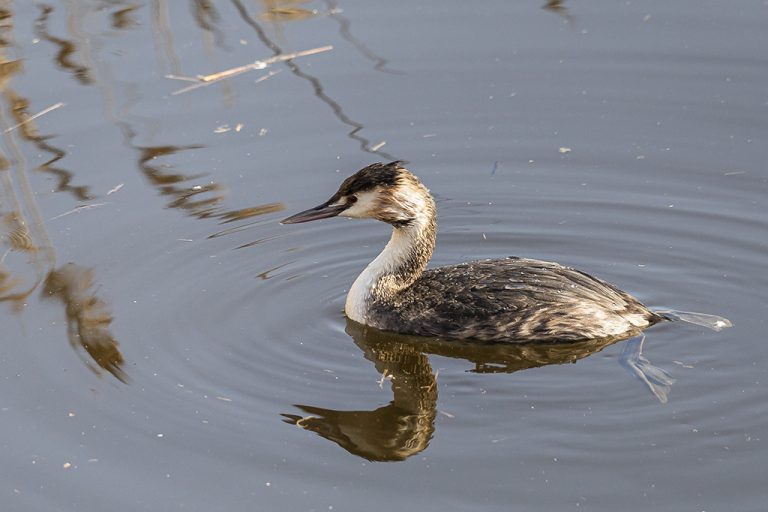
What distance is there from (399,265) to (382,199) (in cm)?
39

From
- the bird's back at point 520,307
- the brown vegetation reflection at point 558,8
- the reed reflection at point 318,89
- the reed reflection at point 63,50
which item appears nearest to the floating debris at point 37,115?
the reed reflection at point 63,50

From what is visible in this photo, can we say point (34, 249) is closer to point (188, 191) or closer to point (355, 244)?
point (188, 191)

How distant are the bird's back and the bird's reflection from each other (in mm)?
61

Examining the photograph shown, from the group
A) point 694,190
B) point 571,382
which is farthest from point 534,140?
point 571,382

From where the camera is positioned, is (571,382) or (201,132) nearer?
(571,382)

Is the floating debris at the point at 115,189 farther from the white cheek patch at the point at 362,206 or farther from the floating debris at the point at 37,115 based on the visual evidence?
the white cheek patch at the point at 362,206

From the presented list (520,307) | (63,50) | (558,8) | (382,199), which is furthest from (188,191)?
(558,8)

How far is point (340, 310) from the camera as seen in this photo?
305 inches

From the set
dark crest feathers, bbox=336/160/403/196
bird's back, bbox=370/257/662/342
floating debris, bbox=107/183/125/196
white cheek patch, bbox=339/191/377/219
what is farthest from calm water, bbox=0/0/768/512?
dark crest feathers, bbox=336/160/403/196

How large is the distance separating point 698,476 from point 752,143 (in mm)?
3763

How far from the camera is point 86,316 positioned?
7527 millimetres

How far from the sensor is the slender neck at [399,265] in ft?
24.8

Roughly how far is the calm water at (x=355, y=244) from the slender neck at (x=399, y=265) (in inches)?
7.7

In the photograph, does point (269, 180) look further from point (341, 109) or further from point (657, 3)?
point (657, 3)
